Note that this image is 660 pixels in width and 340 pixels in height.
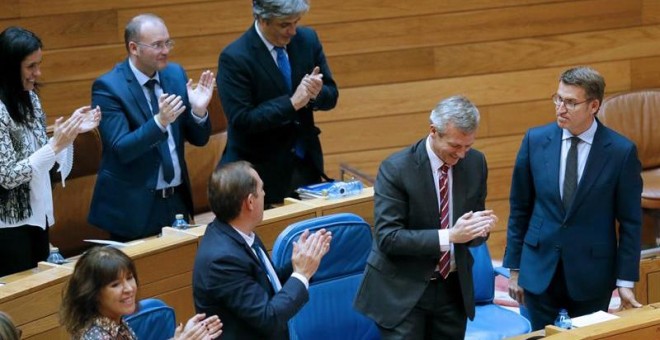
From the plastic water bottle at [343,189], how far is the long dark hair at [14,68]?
134 cm

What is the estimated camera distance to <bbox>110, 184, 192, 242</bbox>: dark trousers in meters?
4.76

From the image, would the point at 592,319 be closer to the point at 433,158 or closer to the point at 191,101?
the point at 433,158

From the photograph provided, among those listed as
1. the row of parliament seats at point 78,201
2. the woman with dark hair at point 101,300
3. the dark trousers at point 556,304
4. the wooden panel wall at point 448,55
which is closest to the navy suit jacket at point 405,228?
the dark trousers at point 556,304

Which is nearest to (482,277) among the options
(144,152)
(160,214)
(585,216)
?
(585,216)

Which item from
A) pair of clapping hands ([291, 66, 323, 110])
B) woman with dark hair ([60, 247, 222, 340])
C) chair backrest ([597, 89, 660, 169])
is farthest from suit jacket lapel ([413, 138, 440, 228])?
chair backrest ([597, 89, 660, 169])

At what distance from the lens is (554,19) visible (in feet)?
22.0

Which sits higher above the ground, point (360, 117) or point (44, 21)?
point (44, 21)

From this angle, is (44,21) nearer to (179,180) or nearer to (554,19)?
(179,180)

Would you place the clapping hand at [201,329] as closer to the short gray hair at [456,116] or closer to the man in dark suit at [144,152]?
the short gray hair at [456,116]

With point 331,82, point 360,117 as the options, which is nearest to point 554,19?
point 360,117

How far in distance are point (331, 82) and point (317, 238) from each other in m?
1.73

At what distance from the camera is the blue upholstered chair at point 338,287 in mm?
4176

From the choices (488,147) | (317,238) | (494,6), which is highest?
(494,6)

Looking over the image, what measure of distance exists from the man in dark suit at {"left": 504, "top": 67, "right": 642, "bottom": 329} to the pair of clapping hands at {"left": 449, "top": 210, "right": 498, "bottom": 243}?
0.66 m
